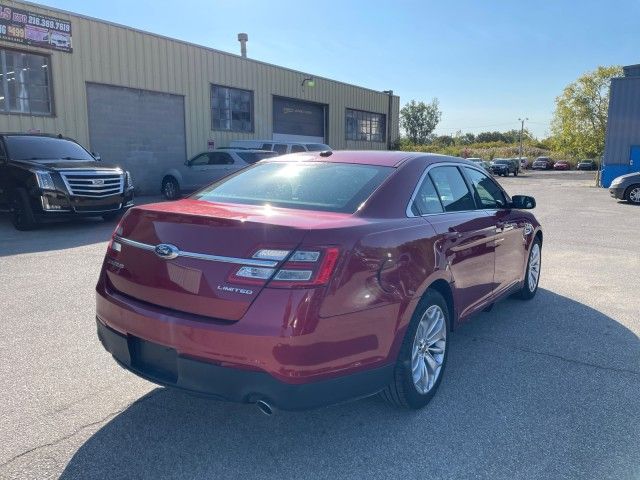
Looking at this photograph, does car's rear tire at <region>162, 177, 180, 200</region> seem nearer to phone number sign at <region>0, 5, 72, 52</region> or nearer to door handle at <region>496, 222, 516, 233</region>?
phone number sign at <region>0, 5, 72, 52</region>

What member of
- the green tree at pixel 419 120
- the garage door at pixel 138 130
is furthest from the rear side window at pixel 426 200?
the green tree at pixel 419 120

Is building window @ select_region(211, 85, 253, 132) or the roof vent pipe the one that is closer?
building window @ select_region(211, 85, 253, 132)

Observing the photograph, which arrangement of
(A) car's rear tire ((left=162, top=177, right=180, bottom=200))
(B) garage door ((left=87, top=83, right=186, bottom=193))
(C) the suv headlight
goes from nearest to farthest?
(C) the suv headlight, (B) garage door ((left=87, top=83, right=186, bottom=193)), (A) car's rear tire ((left=162, top=177, right=180, bottom=200))

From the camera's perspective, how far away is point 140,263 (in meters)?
2.84

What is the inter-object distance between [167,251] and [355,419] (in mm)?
1473

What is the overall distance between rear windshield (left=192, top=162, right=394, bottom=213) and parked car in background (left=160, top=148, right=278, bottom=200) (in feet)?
36.5

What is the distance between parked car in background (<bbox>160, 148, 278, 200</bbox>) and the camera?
1533 centimetres

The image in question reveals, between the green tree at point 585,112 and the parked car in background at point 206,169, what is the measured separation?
44203 millimetres

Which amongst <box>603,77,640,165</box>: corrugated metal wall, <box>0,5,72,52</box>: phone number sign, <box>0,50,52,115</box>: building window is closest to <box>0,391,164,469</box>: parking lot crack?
<box>0,50,52,115</box>: building window

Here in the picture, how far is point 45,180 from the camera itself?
9.38 meters

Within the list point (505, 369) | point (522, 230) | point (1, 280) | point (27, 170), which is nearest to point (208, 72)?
point (27, 170)

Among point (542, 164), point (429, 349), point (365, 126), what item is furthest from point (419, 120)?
point (429, 349)

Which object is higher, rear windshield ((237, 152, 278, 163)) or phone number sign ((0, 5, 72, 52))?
phone number sign ((0, 5, 72, 52))

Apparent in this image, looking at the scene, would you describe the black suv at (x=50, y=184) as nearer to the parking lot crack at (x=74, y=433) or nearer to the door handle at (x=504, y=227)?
the parking lot crack at (x=74, y=433)
